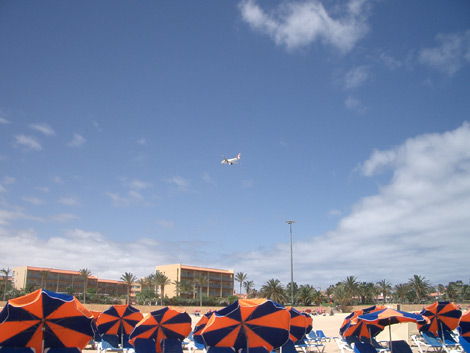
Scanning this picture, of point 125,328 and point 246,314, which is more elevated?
point 246,314

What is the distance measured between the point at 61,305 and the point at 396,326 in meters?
14.3

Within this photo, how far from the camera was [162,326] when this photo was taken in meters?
11.2

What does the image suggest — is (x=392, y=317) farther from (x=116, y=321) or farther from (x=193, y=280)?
(x=193, y=280)

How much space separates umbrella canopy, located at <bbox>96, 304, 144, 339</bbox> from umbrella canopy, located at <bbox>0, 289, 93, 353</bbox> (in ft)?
16.1

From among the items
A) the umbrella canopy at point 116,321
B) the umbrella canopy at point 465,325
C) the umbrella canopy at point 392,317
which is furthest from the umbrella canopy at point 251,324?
the umbrella canopy at point 465,325

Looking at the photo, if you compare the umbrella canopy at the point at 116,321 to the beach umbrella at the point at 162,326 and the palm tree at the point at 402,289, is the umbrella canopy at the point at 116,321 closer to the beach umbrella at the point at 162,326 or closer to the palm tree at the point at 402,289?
the beach umbrella at the point at 162,326

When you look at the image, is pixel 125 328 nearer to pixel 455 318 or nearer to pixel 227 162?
pixel 455 318

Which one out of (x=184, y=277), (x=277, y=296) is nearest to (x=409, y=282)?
(x=277, y=296)

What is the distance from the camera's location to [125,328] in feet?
44.5

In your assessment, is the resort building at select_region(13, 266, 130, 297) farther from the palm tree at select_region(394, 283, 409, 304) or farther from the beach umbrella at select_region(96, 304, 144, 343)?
the beach umbrella at select_region(96, 304, 144, 343)

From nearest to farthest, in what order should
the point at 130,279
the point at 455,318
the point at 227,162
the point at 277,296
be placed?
the point at 455,318
the point at 227,162
the point at 277,296
the point at 130,279

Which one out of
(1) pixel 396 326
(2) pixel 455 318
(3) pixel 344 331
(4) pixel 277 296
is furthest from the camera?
(4) pixel 277 296

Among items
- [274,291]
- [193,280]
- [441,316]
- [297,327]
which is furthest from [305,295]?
[297,327]

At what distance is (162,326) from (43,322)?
11.9 ft
